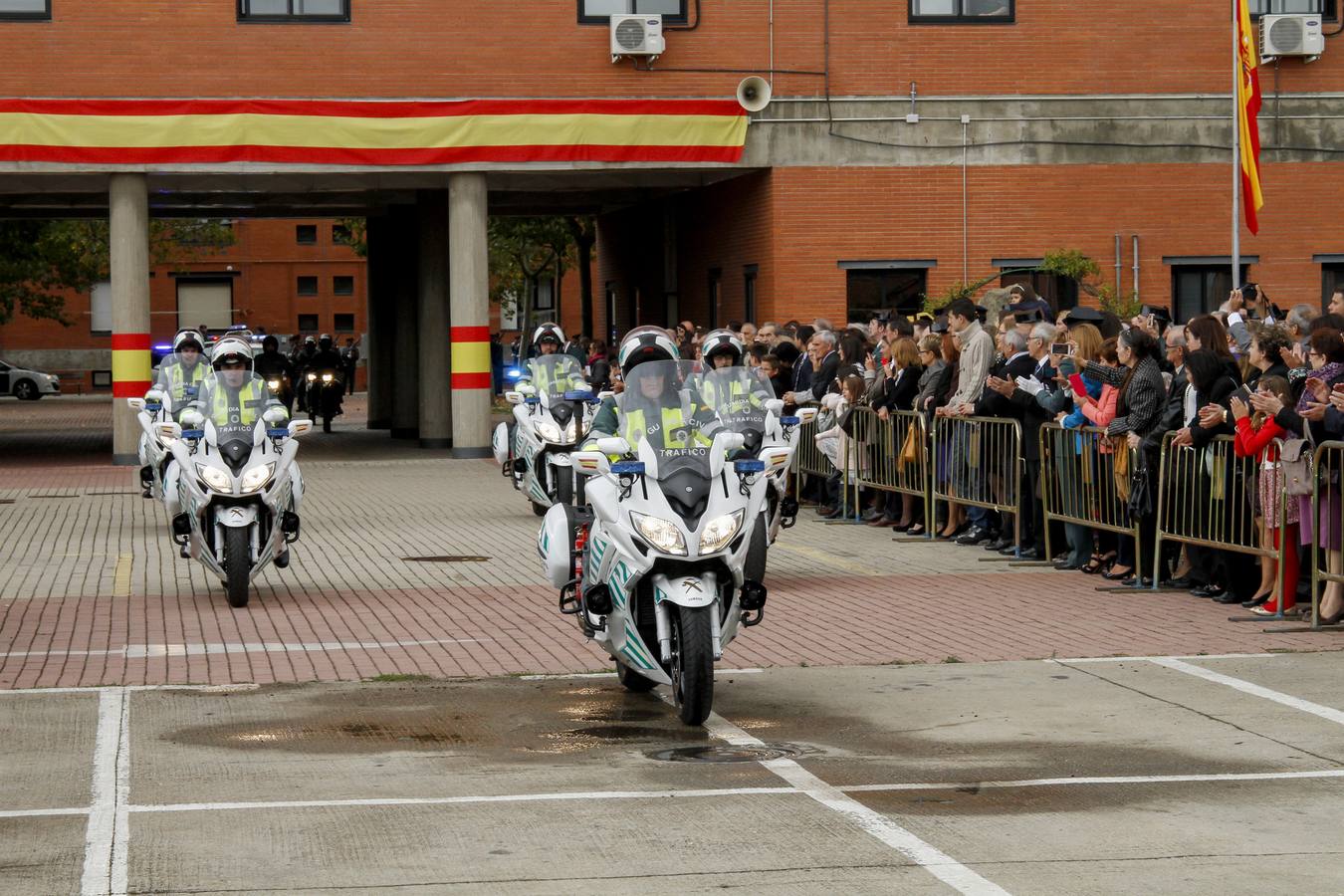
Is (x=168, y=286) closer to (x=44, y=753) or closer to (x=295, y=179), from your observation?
(x=295, y=179)

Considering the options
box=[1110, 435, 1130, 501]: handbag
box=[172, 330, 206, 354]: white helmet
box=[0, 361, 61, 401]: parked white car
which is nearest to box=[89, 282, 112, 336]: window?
box=[0, 361, 61, 401]: parked white car

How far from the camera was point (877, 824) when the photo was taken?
707 cm

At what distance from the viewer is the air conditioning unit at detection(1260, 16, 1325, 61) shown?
29.1 m

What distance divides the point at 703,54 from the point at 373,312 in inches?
483

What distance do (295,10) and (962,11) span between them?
374 inches

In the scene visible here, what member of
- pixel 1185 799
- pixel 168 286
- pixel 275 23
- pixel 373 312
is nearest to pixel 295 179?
pixel 275 23

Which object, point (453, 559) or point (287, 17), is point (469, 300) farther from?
point (453, 559)

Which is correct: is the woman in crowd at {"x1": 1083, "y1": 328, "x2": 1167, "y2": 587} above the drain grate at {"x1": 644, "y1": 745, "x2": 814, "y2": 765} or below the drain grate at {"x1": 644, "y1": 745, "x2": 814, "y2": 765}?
above

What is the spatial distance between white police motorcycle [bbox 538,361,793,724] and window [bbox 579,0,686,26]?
20639 mm

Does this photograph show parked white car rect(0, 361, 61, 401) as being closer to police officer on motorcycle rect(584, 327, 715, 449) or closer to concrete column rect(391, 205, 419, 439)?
concrete column rect(391, 205, 419, 439)

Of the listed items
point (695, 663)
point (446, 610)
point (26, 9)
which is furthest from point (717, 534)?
point (26, 9)

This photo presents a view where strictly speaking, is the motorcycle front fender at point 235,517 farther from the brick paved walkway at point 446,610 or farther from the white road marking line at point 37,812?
the white road marking line at point 37,812

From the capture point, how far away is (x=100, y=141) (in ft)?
93.8

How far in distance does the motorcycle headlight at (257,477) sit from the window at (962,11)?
18.1 meters
